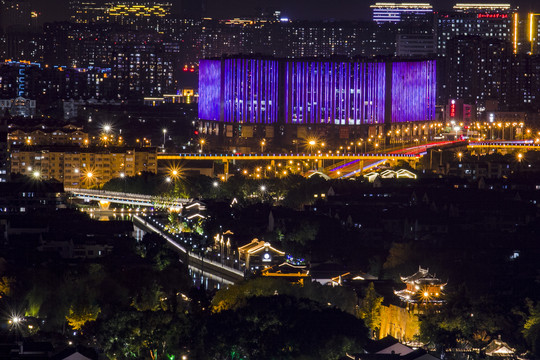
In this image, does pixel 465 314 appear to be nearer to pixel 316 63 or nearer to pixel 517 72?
pixel 316 63

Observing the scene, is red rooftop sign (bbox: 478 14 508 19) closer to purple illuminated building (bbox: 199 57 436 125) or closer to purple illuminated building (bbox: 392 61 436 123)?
purple illuminated building (bbox: 392 61 436 123)

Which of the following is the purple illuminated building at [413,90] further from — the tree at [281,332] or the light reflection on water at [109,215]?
the tree at [281,332]

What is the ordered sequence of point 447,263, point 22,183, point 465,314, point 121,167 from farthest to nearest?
1. point 121,167
2. point 22,183
3. point 447,263
4. point 465,314

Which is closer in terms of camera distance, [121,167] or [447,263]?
[447,263]

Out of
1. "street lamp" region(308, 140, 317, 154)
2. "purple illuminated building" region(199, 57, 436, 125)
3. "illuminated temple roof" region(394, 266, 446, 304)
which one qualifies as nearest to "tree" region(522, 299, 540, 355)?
"illuminated temple roof" region(394, 266, 446, 304)

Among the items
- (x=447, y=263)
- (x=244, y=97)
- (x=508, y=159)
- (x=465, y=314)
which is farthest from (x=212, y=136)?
(x=465, y=314)

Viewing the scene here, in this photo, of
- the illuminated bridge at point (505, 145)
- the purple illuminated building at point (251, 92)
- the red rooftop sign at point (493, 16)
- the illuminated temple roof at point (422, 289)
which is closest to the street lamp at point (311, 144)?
the purple illuminated building at point (251, 92)
